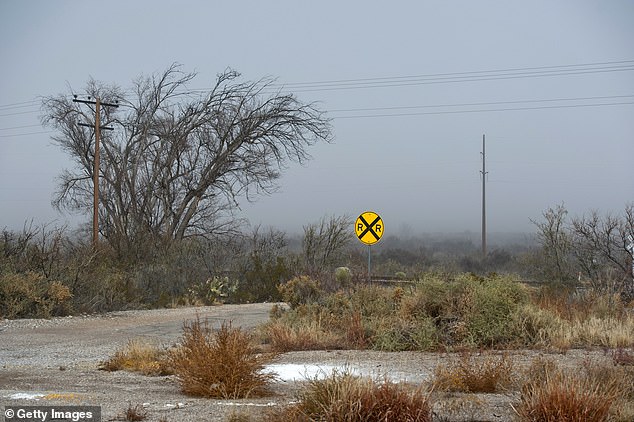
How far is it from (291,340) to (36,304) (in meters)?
10.1

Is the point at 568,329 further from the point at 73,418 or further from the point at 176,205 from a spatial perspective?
the point at 176,205

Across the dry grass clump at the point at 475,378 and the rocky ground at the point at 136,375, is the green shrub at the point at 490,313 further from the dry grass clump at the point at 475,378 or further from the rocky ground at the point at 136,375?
the dry grass clump at the point at 475,378

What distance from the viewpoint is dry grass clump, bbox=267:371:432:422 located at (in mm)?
6664

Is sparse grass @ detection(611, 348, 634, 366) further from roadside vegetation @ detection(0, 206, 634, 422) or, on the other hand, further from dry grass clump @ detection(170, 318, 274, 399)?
dry grass clump @ detection(170, 318, 274, 399)

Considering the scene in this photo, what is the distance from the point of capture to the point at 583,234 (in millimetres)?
24391

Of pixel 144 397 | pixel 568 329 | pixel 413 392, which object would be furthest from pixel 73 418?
pixel 568 329

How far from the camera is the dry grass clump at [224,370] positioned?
8641 mm

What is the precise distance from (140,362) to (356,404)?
17.0 ft

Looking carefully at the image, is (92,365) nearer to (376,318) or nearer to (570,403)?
(376,318)

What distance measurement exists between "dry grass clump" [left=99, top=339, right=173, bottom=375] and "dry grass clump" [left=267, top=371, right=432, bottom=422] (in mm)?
3712

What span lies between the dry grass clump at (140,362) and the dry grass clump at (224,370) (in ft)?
4.72

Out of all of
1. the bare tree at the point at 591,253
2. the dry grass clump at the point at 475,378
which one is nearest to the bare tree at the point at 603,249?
the bare tree at the point at 591,253

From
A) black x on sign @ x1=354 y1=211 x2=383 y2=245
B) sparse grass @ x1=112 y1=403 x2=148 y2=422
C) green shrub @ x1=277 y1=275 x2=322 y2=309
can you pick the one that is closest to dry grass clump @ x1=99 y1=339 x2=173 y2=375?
sparse grass @ x1=112 y1=403 x2=148 y2=422

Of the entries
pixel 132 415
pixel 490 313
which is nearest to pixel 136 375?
pixel 132 415
